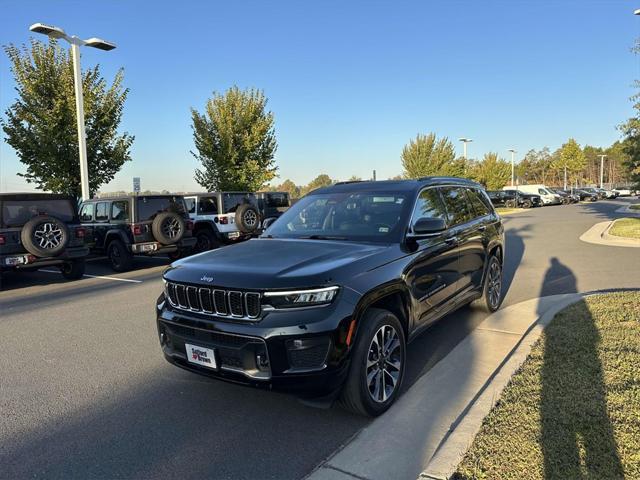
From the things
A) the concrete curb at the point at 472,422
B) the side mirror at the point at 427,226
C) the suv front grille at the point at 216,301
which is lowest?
the concrete curb at the point at 472,422

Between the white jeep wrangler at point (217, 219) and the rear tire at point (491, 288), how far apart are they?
352 inches

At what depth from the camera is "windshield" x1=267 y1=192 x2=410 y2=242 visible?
4332 mm

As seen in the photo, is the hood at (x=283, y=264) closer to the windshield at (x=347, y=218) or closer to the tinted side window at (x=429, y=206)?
the windshield at (x=347, y=218)

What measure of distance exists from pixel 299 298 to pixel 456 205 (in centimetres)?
306

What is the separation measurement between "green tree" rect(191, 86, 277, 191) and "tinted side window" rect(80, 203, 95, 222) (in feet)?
37.5

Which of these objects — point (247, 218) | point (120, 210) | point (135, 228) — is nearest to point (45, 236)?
point (135, 228)

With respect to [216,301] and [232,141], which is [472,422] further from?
[232,141]

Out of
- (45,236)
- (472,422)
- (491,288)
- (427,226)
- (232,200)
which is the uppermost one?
(232,200)

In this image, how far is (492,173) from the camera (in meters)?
44.4

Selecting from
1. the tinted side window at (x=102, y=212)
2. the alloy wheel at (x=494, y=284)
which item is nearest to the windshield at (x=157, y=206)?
the tinted side window at (x=102, y=212)

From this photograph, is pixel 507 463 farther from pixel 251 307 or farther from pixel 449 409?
pixel 251 307

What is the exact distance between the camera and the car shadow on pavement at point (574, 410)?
270 cm

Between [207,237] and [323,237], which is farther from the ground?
[323,237]

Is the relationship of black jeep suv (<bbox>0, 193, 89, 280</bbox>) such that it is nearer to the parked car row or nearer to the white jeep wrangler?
the parked car row
